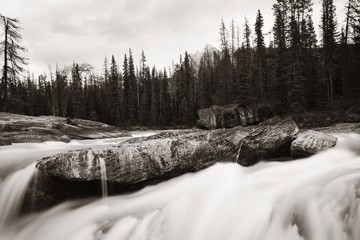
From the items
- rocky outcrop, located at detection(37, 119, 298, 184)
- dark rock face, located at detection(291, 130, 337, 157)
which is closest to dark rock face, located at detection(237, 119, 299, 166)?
rocky outcrop, located at detection(37, 119, 298, 184)

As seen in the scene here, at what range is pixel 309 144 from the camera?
768cm

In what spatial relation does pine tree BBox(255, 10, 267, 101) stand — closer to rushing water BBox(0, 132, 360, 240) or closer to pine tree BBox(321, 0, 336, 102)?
pine tree BBox(321, 0, 336, 102)

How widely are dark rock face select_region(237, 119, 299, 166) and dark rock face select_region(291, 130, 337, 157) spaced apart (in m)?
0.25

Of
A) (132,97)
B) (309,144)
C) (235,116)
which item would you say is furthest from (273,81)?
(132,97)

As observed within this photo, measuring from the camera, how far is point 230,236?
493 centimetres

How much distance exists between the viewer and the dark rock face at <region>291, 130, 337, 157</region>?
7.61 meters

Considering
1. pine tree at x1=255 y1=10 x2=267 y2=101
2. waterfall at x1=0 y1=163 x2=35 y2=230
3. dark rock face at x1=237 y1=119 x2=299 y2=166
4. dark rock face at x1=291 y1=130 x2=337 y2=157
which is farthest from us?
pine tree at x1=255 y1=10 x2=267 y2=101

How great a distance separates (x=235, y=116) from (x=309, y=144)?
74.9ft

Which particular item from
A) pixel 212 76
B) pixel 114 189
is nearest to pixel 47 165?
pixel 114 189

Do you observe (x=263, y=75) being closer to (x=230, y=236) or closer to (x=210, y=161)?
(x=210, y=161)

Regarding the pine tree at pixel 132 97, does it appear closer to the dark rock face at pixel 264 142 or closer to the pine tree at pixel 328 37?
the pine tree at pixel 328 37

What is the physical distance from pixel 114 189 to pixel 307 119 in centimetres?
2061

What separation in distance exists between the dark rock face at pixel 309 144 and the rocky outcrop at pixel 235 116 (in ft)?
71.1

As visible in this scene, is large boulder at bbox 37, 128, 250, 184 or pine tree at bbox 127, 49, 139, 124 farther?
pine tree at bbox 127, 49, 139, 124
